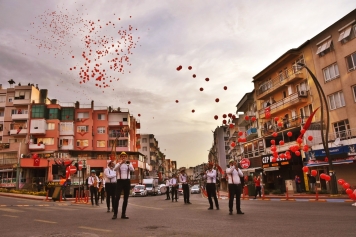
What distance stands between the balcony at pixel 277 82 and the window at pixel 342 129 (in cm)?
783

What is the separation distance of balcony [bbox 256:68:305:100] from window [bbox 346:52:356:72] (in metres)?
6.79

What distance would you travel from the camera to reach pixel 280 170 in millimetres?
38250

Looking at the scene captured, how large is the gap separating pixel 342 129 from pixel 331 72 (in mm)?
6017

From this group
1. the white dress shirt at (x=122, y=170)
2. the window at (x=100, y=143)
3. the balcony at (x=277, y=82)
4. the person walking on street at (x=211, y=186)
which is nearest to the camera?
the white dress shirt at (x=122, y=170)

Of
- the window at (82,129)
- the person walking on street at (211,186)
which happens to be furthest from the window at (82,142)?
the person walking on street at (211,186)

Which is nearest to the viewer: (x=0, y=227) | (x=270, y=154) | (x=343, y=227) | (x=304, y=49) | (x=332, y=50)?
(x=343, y=227)

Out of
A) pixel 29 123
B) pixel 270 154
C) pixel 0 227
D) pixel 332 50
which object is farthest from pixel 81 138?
pixel 0 227

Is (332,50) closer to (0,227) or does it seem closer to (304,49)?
(304,49)

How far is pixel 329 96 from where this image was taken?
31.5m

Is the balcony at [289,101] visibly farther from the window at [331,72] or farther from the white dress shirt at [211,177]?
the white dress shirt at [211,177]

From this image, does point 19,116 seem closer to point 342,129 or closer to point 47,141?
point 47,141

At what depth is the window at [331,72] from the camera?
30672 millimetres

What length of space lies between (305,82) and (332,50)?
5654 millimetres

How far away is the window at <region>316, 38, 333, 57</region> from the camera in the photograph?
30984mm
